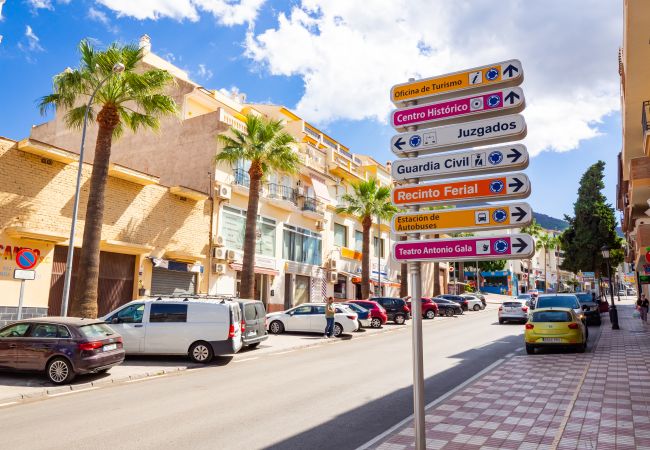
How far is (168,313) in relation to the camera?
1459 centimetres

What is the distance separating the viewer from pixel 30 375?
11.9 metres

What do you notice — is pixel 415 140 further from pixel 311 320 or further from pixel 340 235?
pixel 340 235

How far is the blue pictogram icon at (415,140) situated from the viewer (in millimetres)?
4821

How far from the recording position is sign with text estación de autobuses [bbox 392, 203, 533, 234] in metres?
4.25

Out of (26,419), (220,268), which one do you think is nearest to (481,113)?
(26,419)

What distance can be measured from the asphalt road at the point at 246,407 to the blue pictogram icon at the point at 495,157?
4303 mm

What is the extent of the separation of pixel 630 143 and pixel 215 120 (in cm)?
2134

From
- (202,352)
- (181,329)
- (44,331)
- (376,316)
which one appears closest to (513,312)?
(376,316)

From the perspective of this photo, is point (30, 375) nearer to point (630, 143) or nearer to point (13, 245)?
point (13, 245)

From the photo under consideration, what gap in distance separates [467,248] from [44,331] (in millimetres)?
10834

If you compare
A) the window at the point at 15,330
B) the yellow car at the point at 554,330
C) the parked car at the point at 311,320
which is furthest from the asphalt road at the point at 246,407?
the parked car at the point at 311,320

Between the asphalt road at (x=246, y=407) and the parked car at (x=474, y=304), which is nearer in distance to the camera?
the asphalt road at (x=246, y=407)

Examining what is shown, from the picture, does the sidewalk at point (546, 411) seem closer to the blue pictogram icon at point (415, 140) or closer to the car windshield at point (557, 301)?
the blue pictogram icon at point (415, 140)

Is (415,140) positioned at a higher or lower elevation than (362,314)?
higher
